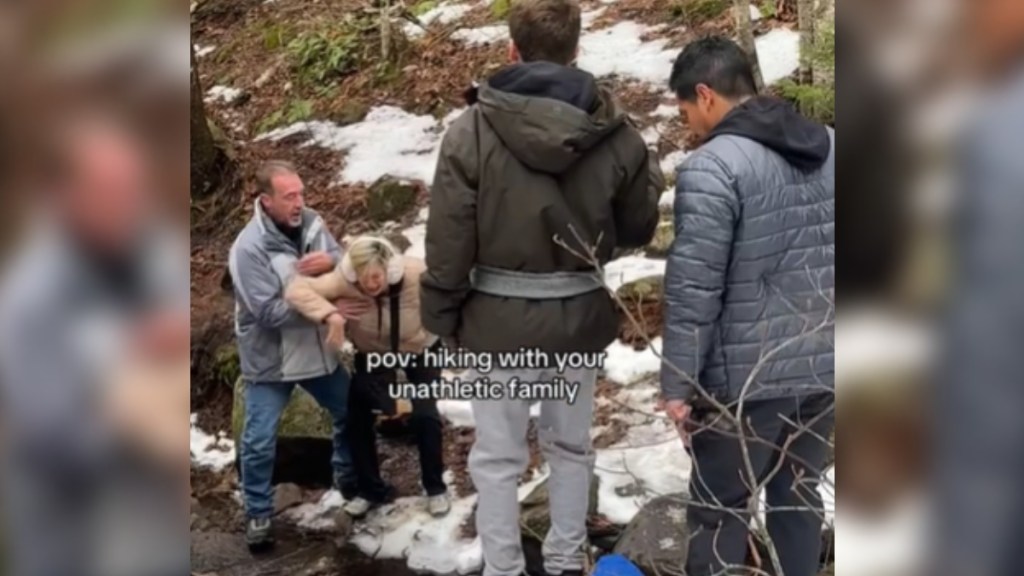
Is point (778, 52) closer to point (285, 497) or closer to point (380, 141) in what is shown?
point (380, 141)

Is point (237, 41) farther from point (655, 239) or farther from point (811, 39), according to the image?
point (811, 39)

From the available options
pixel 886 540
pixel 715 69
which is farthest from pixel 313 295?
pixel 886 540

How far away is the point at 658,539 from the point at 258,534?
1.05 metres

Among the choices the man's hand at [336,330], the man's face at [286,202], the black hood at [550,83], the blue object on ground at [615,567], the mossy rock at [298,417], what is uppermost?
the black hood at [550,83]

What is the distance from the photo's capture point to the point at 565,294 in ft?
10.3

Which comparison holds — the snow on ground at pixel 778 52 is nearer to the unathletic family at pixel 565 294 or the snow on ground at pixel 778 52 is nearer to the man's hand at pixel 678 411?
the unathletic family at pixel 565 294

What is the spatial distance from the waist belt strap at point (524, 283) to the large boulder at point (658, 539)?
2.07 ft

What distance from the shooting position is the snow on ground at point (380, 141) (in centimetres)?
314

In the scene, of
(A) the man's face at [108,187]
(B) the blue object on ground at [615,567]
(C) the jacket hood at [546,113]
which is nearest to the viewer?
(A) the man's face at [108,187]

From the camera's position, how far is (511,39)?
3117 mm

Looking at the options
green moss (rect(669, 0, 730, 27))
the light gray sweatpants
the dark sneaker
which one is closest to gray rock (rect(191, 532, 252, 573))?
the dark sneaker

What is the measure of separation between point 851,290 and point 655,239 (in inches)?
19.3

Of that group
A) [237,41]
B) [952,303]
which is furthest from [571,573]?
[237,41]

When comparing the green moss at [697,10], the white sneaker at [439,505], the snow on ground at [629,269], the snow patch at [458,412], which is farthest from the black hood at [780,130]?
the white sneaker at [439,505]
